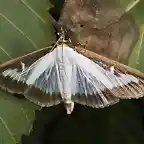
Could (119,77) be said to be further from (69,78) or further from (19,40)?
(19,40)

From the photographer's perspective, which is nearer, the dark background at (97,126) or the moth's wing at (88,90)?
the moth's wing at (88,90)

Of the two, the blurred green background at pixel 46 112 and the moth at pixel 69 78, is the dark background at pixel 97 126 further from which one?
the moth at pixel 69 78

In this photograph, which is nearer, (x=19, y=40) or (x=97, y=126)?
(x=19, y=40)

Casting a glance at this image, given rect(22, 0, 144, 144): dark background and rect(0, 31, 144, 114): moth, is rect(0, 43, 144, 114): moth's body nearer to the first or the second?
rect(0, 31, 144, 114): moth

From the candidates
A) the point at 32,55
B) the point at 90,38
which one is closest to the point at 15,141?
the point at 32,55

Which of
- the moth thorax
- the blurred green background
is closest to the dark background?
the blurred green background

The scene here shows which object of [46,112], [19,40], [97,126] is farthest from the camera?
[97,126]

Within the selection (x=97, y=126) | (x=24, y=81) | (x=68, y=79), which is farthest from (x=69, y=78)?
(x=97, y=126)

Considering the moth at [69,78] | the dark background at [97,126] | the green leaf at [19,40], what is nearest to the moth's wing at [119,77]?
the moth at [69,78]
